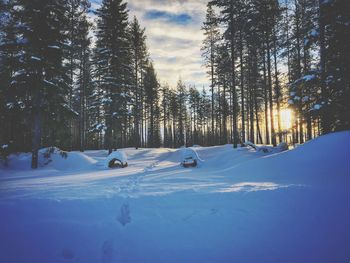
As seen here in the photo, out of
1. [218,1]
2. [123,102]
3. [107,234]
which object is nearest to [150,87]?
[123,102]

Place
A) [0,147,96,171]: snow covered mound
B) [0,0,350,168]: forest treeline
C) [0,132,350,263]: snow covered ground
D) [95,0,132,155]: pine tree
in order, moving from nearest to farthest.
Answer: [0,132,350,263]: snow covered ground < [0,0,350,168]: forest treeline < [0,147,96,171]: snow covered mound < [95,0,132,155]: pine tree

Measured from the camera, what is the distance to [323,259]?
374 cm

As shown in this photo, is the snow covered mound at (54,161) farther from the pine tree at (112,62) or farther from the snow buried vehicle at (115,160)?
the pine tree at (112,62)

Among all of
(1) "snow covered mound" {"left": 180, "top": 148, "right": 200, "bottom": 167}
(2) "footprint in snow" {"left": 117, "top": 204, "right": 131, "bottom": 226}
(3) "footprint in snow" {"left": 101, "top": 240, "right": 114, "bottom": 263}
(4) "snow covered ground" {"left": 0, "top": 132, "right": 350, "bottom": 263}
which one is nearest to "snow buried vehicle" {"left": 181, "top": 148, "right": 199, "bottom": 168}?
(1) "snow covered mound" {"left": 180, "top": 148, "right": 200, "bottom": 167}

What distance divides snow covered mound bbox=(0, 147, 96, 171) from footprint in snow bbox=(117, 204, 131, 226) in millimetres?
10993

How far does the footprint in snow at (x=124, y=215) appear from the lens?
466 cm

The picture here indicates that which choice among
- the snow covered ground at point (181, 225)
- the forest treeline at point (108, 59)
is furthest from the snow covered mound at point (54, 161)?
the snow covered ground at point (181, 225)

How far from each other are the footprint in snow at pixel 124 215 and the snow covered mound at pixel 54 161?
10993 mm

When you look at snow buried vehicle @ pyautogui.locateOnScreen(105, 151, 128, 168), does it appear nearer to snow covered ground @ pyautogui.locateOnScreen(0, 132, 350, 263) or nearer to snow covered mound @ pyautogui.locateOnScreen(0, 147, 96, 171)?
snow covered mound @ pyautogui.locateOnScreen(0, 147, 96, 171)

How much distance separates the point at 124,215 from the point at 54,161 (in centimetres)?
1275

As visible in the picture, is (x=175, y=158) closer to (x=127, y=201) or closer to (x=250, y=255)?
(x=127, y=201)

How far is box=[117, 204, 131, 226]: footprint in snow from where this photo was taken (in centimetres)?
466

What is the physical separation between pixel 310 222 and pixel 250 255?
180 centimetres

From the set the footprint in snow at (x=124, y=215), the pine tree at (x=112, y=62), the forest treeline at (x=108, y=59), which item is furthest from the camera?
the pine tree at (x=112, y=62)
